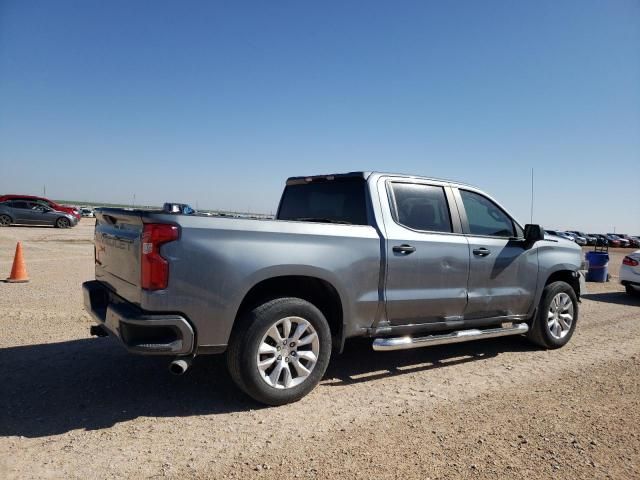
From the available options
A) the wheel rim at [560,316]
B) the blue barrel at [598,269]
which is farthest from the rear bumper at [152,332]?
the blue barrel at [598,269]

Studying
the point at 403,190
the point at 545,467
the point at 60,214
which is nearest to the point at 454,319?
the point at 403,190

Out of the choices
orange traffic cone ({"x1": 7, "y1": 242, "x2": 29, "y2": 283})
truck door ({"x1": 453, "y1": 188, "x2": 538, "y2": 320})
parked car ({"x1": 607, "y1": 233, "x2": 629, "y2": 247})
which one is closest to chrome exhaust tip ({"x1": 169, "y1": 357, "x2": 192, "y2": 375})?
truck door ({"x1": 453, "y1": 188, "x2": 538, "y2": 320})

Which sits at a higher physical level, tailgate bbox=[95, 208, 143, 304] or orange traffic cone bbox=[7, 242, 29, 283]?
tailgate bbox=[95, 208, 143, 304]

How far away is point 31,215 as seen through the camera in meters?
24.3

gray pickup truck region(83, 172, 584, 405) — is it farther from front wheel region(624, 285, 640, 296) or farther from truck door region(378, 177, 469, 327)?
front wheel region(624, 285, 640, 296)

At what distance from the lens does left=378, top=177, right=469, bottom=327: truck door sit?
4.25 metres

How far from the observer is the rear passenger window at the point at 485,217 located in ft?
16.6

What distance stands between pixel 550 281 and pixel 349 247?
3331 millimetres

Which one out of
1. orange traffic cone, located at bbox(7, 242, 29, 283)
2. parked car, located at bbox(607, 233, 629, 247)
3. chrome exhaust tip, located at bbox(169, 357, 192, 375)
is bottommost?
parked car, located at bbox(607, 233, 629, 247)

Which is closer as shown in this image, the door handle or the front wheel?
the door handle

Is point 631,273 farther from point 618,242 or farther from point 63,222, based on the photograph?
point 618,242

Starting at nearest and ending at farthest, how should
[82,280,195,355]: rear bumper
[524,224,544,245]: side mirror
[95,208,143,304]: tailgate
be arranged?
[82,280,195,355]: rear bumper → [95,208,143,304]: tailgate → [524,224,544,245]: side mirror

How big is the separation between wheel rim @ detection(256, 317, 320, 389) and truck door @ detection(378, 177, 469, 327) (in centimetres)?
85

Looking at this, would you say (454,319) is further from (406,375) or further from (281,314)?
(281,314)
